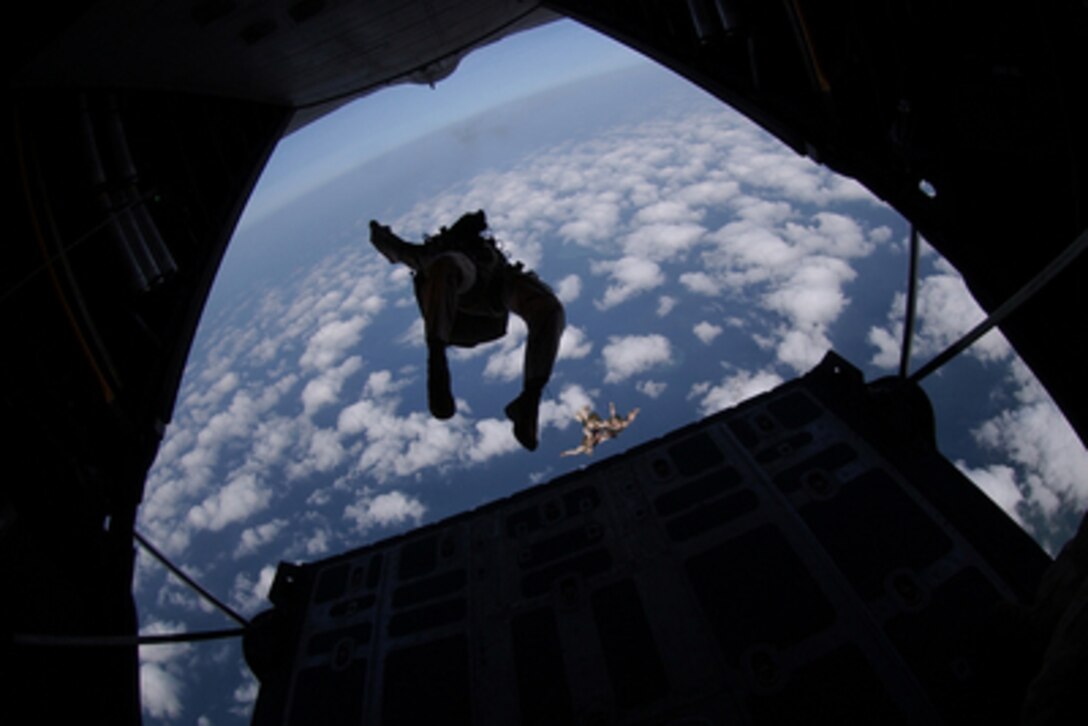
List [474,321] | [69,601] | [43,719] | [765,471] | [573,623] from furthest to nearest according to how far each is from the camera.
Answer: [474,321] < [765,471] < [573,623] < [69,601] < [43,719]

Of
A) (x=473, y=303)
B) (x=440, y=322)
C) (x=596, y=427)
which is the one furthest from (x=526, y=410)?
(x=596, y=427)

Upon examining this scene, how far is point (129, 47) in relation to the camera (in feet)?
13.1

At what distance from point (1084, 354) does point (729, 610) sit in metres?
2.80

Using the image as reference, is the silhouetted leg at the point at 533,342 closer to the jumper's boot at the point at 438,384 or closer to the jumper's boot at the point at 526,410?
the jumper's boot at the point at 526,410

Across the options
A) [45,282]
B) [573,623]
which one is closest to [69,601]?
[45,282]

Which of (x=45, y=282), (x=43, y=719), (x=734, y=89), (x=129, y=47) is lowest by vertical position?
(x=43, y=719)

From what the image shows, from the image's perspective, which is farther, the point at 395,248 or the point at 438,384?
the point at 395,248

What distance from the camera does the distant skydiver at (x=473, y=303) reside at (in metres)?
4.00

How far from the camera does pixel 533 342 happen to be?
177 inches

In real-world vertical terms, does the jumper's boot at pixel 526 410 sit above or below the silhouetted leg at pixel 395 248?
below

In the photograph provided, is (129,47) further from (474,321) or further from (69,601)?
(69,601)

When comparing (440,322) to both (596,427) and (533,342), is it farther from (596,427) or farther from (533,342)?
(596,427)

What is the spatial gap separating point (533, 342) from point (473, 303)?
83 centimetres

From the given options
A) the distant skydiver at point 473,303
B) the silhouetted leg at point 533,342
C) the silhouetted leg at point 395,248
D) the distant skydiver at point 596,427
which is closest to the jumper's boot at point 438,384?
the distant skydiver at point 473,303
